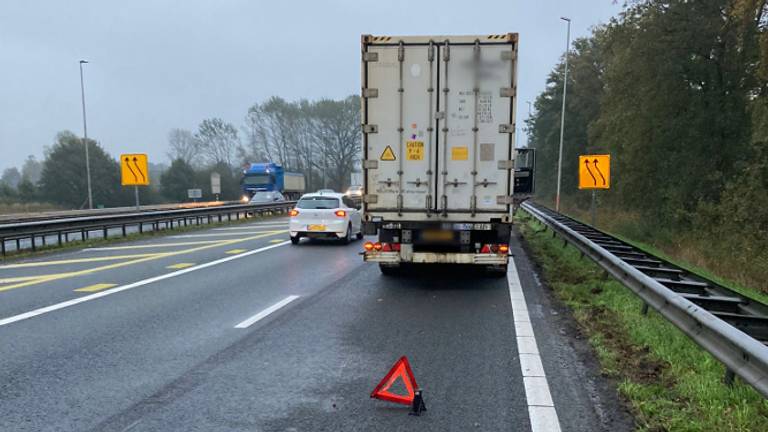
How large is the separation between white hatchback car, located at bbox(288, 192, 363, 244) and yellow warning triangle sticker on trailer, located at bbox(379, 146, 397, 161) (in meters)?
6.79

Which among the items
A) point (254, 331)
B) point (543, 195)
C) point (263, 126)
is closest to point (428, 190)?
point (254, 331)

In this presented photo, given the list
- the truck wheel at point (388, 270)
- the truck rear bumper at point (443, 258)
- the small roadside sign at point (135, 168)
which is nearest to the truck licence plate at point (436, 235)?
the truck rear bumper at point (443, 258)

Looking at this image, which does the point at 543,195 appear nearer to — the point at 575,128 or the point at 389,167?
the point at 575,128

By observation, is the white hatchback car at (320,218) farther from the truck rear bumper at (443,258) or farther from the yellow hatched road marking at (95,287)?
the yellow hatched road marking at (95,287)

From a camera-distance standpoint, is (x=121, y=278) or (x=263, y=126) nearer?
(x=121, y=278)

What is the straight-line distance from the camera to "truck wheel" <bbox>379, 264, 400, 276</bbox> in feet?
32.1

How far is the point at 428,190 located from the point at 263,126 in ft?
229

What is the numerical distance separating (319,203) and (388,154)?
715 centimetres

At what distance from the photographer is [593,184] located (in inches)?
649

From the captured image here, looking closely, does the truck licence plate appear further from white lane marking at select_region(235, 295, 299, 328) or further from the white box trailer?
white lane marking at select_region(235, 295, 299, 328)

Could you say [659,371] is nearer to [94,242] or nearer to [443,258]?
[443,258]

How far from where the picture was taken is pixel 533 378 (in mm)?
4469

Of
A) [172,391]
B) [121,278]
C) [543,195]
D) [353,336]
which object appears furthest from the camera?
[543,195]

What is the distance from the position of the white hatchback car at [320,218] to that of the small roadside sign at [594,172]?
7.77m
